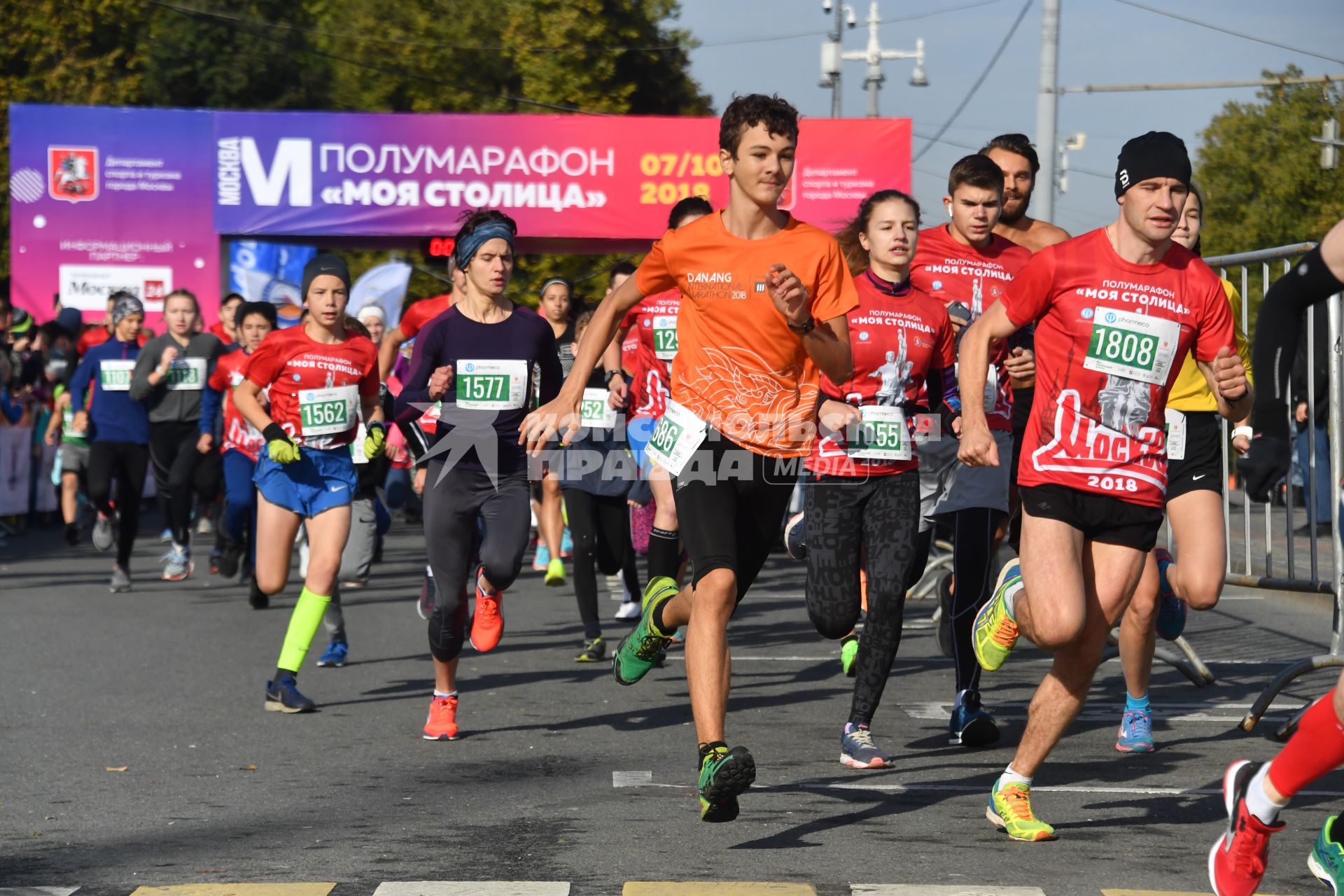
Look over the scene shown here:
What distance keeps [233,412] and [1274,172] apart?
36.3 ft

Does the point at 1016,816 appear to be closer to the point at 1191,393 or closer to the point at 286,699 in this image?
the point at 1191,393

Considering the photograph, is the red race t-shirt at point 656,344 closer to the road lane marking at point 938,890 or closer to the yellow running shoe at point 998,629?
the yellow running shoe at point 998,629

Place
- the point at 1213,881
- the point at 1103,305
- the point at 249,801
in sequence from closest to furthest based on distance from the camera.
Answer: the point at 1213,881
the point at 1103,305
the point at 249,801

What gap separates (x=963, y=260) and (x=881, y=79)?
41.5 meters

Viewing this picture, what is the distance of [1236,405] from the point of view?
5848mm

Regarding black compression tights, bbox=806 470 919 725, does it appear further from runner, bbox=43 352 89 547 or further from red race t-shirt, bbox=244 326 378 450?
runner, bbox=43 352 89 547

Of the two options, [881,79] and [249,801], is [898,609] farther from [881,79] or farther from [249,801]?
[881,79]

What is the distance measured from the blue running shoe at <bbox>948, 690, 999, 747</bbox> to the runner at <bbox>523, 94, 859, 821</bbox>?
1.77m

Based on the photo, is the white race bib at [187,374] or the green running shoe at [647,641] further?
the white race bib at [187,374]

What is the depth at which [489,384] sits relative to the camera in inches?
324

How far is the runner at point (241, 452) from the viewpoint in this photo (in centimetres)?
1352

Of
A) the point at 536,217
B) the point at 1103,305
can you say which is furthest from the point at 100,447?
the point at 536,217

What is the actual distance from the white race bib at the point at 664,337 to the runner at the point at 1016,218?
2.49 metres

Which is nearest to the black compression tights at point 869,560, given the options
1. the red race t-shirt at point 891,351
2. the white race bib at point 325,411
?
the red race t-shirt at point 891,351
